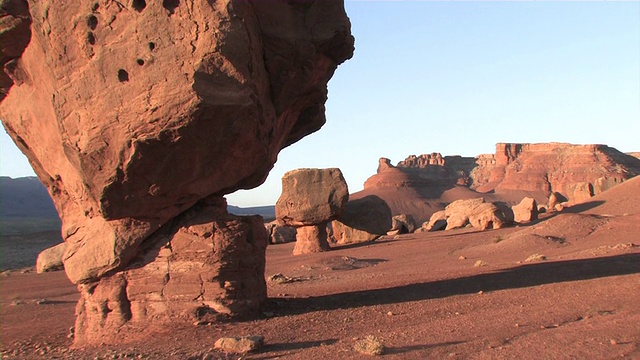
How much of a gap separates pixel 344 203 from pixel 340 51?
44.4 feet

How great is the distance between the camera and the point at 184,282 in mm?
6840

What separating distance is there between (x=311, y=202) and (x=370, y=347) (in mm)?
15275

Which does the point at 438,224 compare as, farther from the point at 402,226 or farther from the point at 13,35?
the point at 13,35

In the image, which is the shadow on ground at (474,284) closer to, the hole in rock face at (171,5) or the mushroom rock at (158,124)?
the mushroom rock at (158,124)

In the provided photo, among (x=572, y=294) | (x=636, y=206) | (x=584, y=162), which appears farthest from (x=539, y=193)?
(x=572, y=294)

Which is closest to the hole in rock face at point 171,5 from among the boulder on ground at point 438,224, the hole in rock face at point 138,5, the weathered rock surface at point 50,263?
the hole in rock face at point 138,5

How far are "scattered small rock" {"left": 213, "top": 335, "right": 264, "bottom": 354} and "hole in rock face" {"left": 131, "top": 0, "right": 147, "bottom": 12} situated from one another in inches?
147

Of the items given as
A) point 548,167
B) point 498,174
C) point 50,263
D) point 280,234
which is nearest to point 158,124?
point 50,263

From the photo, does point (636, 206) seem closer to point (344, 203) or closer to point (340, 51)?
point (344, 203)

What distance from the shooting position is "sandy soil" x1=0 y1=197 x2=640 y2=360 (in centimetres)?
A: 544

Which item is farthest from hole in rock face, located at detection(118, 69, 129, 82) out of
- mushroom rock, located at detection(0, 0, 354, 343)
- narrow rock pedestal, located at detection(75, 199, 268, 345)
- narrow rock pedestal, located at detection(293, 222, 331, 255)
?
narrow rock pedestal, located at detection(293, 222, 331, 255)

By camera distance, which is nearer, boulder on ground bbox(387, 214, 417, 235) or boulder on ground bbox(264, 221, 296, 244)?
boulder on ground bbox(264, 221, 296, 244)

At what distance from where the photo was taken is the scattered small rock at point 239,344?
5.55 meters

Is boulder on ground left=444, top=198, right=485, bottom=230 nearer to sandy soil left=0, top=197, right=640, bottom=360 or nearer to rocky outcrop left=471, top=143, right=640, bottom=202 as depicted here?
sandy soil left=0, top=197, right=640, bottom=360
